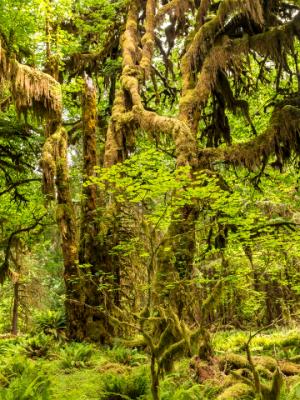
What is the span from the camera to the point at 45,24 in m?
12.9

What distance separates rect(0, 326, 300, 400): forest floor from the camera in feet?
21.2

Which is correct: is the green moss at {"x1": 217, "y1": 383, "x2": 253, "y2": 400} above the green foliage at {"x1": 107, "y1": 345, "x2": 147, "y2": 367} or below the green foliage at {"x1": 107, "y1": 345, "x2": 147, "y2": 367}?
above

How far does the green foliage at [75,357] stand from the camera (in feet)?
31.8

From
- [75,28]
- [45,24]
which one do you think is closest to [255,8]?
[45,24]

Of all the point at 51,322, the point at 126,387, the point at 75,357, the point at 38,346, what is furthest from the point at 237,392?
the point at 51,322

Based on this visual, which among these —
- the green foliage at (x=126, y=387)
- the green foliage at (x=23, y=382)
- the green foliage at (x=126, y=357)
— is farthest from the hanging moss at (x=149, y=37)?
the green foliage at (x=126, y=387)

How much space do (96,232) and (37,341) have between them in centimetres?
336

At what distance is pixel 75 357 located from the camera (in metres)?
9.90

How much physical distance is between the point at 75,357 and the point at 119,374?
1.56 metres

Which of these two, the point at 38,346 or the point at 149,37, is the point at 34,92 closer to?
the point at 149,37

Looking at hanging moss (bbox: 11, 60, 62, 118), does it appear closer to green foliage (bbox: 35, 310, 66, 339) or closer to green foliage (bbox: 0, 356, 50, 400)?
green foliage (bbox: 0, 356, 50, 400)

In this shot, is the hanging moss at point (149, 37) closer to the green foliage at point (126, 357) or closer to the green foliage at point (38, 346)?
the green foliage at point (126, 357)

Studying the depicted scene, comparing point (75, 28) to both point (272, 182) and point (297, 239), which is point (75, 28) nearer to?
point (272, 182)

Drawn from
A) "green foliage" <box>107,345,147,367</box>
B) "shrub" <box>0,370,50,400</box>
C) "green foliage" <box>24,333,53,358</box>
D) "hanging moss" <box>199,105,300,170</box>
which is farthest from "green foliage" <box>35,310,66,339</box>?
"hanging moss" <box>199,105,300,170</box>
